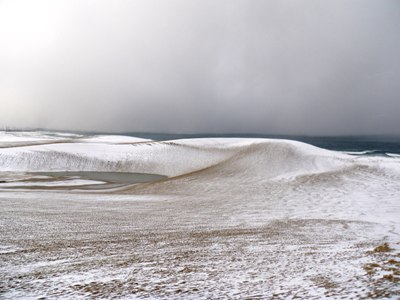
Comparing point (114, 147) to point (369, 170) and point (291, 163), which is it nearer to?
point (291, 163)

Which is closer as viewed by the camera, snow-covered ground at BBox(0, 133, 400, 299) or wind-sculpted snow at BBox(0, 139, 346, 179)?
snow-covered ground at BBox(0, 133, 400, 299)

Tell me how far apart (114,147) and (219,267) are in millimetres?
58371

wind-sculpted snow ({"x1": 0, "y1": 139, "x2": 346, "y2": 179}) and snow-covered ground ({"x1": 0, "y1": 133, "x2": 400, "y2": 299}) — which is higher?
wind-sculpted snow ({"x1": 0, "y1": 139, "x2": 346, "y2": 179})

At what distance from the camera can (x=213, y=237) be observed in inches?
671

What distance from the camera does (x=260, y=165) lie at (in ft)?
161

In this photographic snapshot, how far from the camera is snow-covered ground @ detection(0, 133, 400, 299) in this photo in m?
10.2

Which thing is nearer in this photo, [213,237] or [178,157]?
[213,237]

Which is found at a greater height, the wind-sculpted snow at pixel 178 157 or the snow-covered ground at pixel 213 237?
the wind-sculpted snow at pixel 178 157

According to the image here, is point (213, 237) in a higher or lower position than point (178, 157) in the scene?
lower

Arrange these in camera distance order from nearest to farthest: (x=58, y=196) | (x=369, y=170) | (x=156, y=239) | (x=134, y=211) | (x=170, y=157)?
(x=156, y=239) < (x=134, y=211) < (x=58, y=196) < (x=369, y=170) < (x=170, y=157)

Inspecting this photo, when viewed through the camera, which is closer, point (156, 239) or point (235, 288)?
point (235, 288)

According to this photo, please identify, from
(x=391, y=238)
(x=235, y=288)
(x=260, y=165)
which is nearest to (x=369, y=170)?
(x=260, y=165)

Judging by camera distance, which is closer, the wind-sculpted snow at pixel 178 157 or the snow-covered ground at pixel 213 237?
the snow-covered ground at pixel 213 237

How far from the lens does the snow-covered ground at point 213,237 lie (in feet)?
33.4
